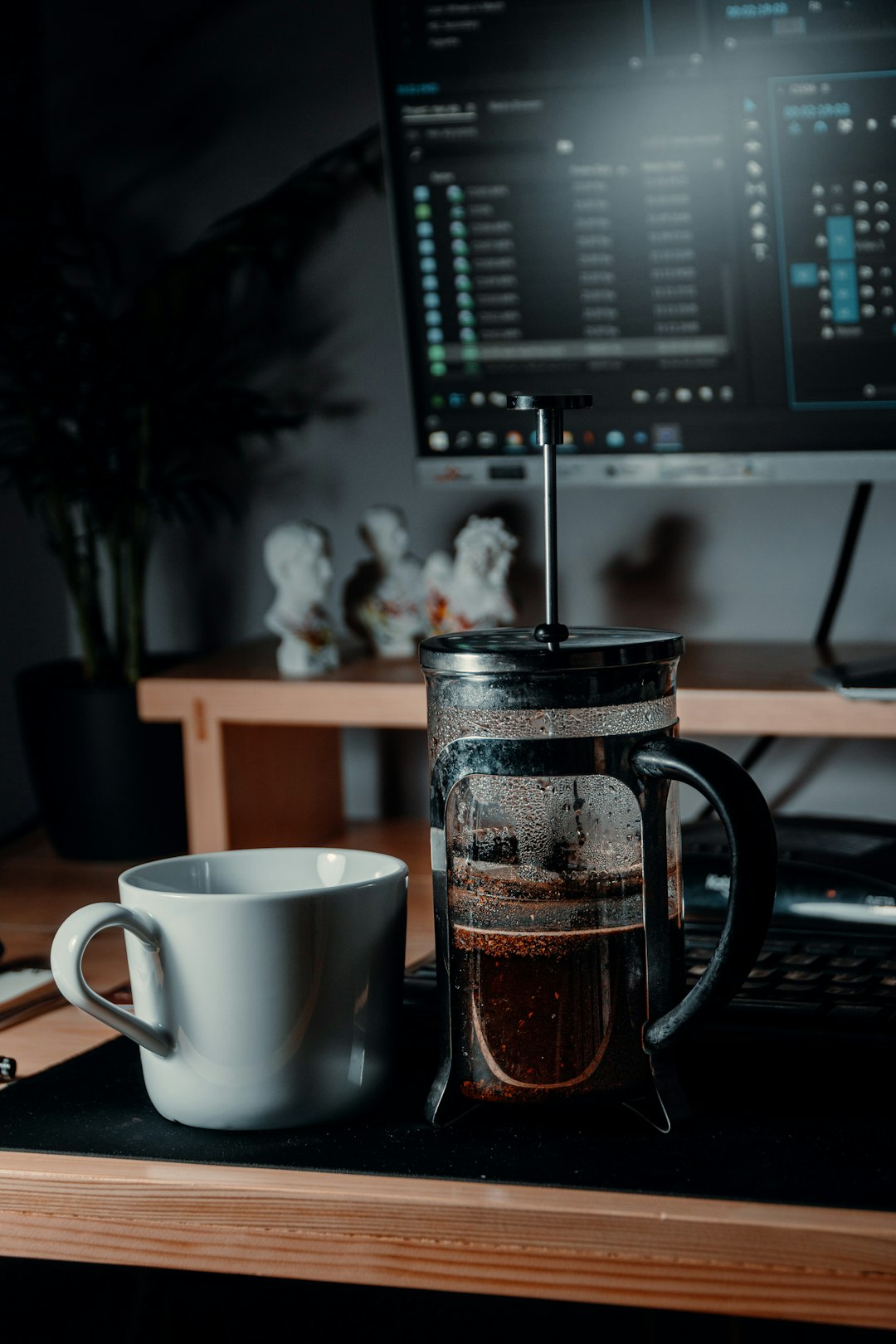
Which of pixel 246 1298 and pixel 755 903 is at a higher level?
pixel 755 903

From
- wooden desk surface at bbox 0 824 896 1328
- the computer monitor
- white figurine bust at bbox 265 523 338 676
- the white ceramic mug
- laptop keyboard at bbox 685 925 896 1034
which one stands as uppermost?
the computer monitor

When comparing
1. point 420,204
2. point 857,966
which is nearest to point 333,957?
point 857,966

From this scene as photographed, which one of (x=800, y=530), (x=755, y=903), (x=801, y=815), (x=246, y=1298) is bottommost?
(x=246, y=1298)

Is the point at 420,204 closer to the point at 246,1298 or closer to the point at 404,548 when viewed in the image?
the point at 404,548

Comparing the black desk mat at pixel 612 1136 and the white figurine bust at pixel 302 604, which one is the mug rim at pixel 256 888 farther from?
the white figurine bust at pixel 302 604

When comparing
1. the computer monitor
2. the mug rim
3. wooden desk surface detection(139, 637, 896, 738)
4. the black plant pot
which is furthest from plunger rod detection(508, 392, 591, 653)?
the black plant pot

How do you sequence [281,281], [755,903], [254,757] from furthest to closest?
[281,281] < [254,757] < [755,903]

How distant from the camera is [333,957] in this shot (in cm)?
52

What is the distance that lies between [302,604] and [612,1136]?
2.25ft

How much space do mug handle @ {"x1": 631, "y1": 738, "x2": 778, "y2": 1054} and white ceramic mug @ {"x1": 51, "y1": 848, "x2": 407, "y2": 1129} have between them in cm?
13

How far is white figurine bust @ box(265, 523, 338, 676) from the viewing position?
3.72ft

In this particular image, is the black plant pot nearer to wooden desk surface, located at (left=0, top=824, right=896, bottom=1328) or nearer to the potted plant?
the potted plant

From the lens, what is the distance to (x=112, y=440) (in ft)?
3.88

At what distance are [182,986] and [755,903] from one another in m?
0.21
